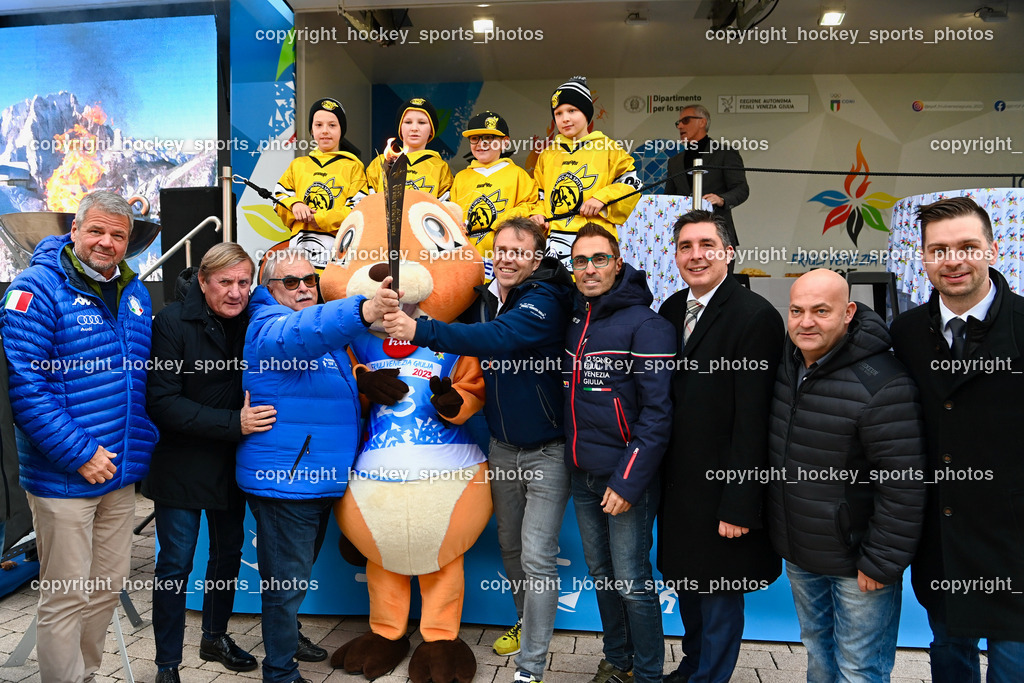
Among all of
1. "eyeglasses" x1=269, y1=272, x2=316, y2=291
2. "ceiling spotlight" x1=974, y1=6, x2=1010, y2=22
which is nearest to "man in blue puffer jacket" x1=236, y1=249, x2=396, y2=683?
"eyeglasses" x1=269, y1=272, x2=316, y2=291

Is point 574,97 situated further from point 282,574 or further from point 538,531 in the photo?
point 282,574

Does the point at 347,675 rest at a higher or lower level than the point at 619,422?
lower

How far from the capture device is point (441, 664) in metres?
2.79

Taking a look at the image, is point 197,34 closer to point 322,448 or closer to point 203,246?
point 203,246

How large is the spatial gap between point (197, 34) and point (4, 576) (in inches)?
217

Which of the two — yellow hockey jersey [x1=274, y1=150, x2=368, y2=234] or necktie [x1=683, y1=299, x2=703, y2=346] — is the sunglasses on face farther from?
yellow hockey jersey [x1=274, y1=150, x2=368, y2=234]

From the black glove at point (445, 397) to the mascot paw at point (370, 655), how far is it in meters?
1.03

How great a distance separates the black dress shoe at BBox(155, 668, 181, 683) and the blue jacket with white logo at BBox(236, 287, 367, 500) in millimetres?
804

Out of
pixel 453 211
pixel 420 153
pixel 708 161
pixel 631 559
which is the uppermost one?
pixel 708 161

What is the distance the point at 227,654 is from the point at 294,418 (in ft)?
3.84

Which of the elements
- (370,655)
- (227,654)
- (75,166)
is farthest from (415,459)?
(75,166)

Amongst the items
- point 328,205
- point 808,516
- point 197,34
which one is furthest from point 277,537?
point 197,34

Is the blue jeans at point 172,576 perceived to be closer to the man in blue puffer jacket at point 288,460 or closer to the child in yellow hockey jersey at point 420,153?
the man in blue puffer jacket at point 288,460

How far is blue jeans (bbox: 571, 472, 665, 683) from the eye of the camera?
249 cm
